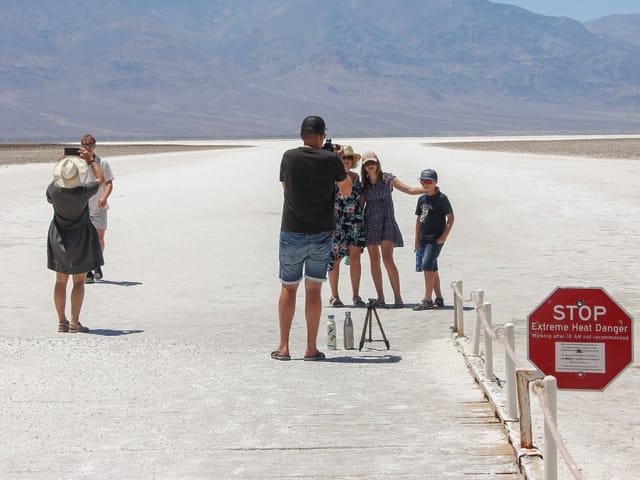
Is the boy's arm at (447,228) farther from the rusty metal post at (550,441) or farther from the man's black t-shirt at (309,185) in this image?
the rusty metal post at (550,441)

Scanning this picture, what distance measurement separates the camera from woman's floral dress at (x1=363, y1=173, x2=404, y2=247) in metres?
10.5

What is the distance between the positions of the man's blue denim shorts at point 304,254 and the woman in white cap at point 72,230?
217 centimetres

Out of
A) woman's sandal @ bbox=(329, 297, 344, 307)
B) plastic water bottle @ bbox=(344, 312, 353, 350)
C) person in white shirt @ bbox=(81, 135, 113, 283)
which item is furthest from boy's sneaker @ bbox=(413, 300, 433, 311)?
person in white shirt @ bbox=(81, 135, 113, 283)

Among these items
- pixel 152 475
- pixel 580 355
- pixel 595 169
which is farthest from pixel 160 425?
pixel 595 169

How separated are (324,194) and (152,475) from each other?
3060 mm

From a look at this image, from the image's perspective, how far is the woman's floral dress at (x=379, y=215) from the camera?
1047cm

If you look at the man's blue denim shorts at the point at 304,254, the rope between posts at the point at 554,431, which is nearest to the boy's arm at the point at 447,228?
the man's blue denim shorts at the point at 304,254

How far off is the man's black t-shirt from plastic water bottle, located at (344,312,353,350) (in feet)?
3.63

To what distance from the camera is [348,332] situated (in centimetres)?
867

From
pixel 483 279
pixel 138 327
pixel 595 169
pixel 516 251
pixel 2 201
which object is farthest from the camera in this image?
pixel 595 169

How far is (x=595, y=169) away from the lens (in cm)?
4169

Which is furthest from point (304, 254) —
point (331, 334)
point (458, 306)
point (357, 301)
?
point (357, 301)

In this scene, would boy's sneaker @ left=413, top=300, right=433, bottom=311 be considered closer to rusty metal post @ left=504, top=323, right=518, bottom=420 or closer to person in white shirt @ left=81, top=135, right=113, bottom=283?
person in white shirt @ left=81, top=135, right=113, bottom=283

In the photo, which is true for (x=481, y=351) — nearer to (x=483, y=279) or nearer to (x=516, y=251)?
(x=483, y=279)
